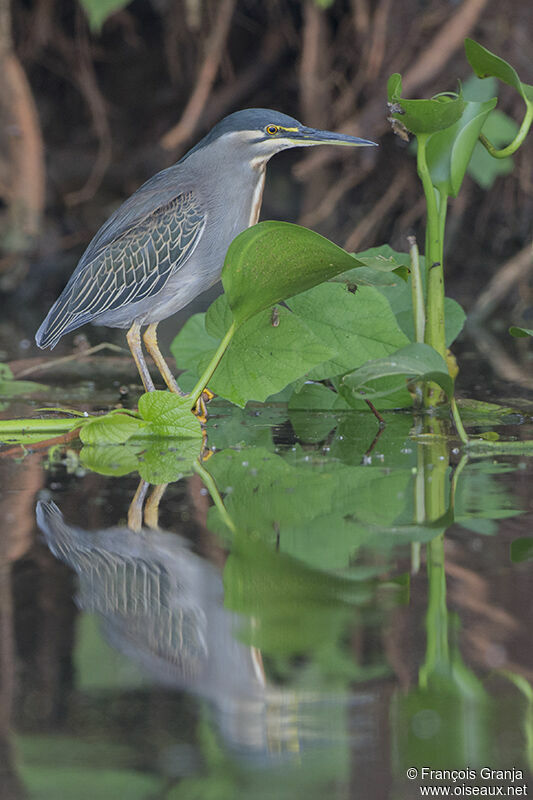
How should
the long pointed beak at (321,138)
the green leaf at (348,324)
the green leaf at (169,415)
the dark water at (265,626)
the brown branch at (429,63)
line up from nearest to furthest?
the dark water at (265,626) < the green leaf at (169,415) < the green leaf at (348,324) < the long pointed beak at (321,138) < the brown branch at (429,63)

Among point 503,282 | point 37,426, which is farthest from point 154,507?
point 503,282

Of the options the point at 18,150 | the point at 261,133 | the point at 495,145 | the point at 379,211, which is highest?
the point at 18,150

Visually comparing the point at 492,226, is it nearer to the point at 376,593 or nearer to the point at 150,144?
the point at 150,144

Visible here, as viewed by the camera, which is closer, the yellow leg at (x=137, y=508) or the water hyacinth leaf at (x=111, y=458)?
the yellow leg at (x=137, y=508)

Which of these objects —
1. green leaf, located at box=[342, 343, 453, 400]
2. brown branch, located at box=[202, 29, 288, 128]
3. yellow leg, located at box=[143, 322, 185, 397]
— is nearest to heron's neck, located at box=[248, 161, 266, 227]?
yellow leg, located at box=[143, 322, 185, 397]

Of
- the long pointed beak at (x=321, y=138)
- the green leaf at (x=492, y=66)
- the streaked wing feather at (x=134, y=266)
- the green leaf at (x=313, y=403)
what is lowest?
the green leaf at (x=313, y=403)

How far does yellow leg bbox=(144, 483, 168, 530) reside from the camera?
5.71 feet

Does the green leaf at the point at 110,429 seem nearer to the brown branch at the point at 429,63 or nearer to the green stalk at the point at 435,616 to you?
the green stalk at the point at 435,616

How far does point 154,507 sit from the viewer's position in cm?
184

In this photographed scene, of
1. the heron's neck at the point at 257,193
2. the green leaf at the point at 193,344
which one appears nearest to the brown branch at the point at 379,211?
→ the heron's neck at the point at 257,193

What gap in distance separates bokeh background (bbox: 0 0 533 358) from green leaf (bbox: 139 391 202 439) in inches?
90.1

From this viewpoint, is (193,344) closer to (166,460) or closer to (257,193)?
(257,193)

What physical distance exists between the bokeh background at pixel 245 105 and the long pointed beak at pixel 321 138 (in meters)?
1.91

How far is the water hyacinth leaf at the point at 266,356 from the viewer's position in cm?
241
